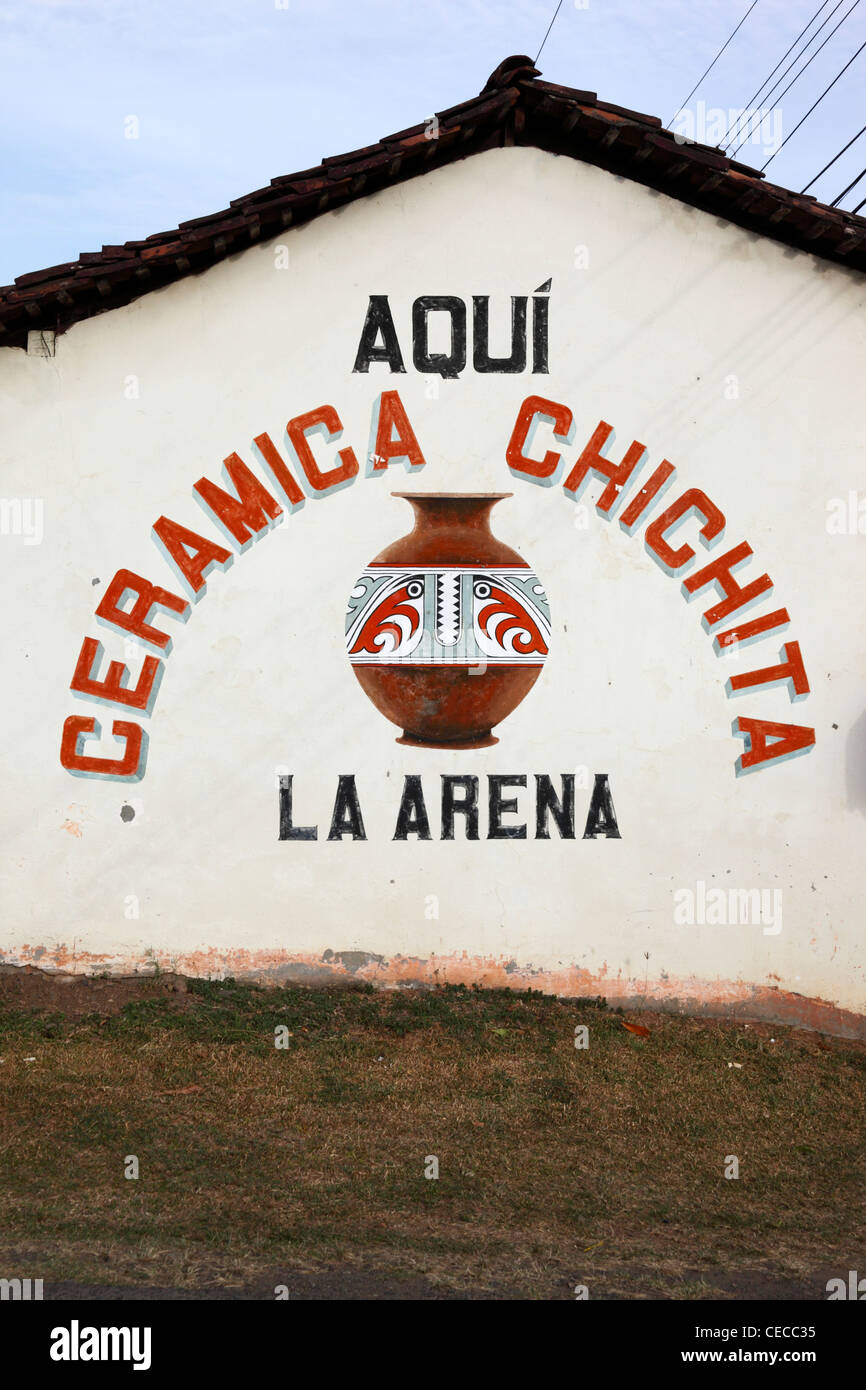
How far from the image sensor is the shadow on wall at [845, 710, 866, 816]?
9039 mm

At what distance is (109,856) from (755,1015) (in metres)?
4.69

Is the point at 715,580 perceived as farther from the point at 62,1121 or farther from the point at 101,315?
the point at 62,1121

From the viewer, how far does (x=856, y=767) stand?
9.05 meters

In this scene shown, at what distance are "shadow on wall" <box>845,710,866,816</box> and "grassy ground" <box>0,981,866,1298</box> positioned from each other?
171cm

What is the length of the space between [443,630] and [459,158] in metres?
3.31

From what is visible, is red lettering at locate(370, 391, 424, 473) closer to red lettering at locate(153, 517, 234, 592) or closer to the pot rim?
the pot rim

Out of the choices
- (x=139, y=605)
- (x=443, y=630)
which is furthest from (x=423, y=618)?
(x=139, y=605)

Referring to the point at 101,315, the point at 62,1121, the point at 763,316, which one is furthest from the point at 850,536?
the point at 62,1121

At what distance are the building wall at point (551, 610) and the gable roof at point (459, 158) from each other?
0.13 m

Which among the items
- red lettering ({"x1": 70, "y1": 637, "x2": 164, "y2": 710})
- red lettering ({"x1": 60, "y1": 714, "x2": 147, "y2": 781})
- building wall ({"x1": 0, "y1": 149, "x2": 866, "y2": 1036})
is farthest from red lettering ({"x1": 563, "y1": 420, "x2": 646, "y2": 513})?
red lettering ({"x1": 60, "y1": 714, "x2": 147, "y2": 781})

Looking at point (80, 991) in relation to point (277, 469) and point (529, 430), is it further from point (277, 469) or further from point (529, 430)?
point (529, 430)

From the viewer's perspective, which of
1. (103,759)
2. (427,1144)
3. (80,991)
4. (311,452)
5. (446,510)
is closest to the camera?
(427,1144)

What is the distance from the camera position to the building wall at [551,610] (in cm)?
870

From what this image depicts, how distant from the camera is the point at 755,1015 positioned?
8.96 m
